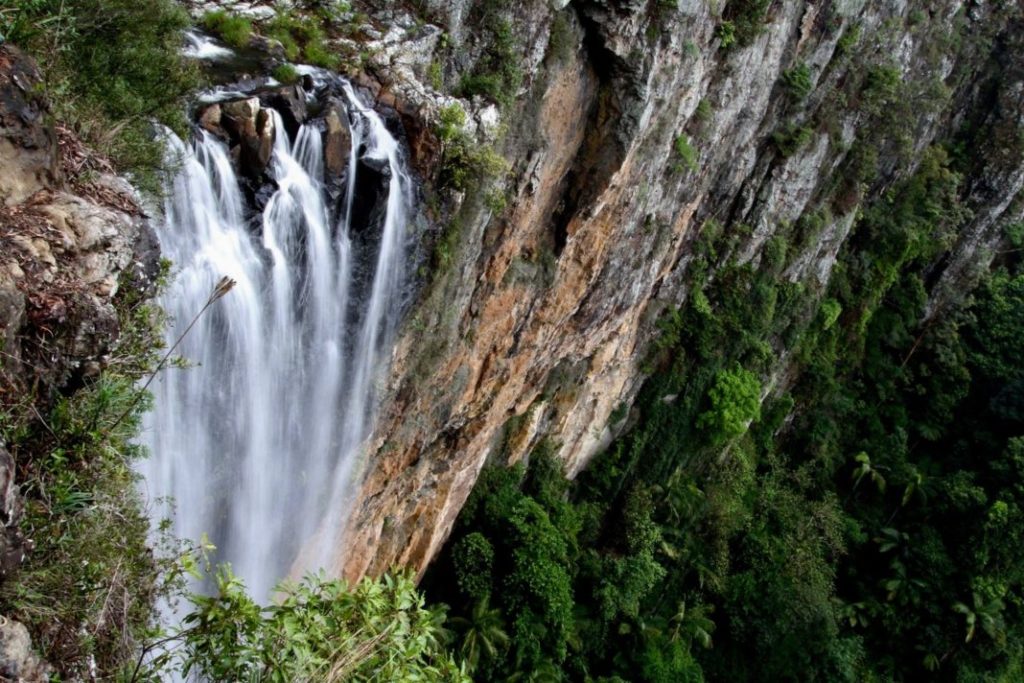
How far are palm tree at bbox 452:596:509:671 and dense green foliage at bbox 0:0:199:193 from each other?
9.66m

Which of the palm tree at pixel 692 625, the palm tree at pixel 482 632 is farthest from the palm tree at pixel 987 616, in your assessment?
the palm tree at pixel 482 632

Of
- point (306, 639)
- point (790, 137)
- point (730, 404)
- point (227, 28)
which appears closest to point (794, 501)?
point (730, 404)

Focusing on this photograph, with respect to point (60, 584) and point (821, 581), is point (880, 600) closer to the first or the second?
point (821, 581)

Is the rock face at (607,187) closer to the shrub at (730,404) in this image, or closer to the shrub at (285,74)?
the shrub at (285,74)

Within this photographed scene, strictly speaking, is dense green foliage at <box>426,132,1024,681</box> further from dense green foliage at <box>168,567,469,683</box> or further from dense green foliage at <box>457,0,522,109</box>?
dense green foliage at <box>168,567,469,683</box>

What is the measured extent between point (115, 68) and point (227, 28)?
1.85 metres

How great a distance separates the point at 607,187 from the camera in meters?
10.4

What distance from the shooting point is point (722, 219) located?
50.6ft

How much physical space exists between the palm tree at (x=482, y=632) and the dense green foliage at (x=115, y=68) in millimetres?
9663

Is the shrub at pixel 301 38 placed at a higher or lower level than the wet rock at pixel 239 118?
higher

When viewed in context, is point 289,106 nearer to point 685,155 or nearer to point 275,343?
point 275,343

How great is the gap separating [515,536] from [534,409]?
7.83ft

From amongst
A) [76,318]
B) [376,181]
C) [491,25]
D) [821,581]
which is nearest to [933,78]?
[821,581]

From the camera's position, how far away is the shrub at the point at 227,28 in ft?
24.2
